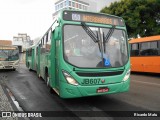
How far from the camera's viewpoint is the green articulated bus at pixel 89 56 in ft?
20.6

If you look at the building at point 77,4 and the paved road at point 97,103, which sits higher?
the building at point 77,4

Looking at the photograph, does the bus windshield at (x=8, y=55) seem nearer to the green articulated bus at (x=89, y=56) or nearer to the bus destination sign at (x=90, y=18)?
the green articulated bus at (x=89, y=56)

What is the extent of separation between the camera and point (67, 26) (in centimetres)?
657

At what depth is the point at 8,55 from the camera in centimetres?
2144

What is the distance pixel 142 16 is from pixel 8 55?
51.6 feet

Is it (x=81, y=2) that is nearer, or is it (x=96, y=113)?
(x=96, y=113)

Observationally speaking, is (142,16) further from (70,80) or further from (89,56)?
(70,80)

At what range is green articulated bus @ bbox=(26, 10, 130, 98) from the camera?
629 cm

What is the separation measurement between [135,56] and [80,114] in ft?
39.1

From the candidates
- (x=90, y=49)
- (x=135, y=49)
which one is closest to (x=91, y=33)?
(x=90, y=49)

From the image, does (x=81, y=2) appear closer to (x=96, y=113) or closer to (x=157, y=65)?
(x=157, y=65)

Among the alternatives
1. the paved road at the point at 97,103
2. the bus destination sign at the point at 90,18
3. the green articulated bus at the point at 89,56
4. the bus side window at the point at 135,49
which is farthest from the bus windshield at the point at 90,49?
the bus side window at the point at 135,49

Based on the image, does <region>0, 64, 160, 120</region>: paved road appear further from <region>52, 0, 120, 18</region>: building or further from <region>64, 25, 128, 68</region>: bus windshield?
<region>52, 0, 120, 18</region>: building

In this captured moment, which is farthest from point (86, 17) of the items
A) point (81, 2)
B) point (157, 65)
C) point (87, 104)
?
point (81, 2)
